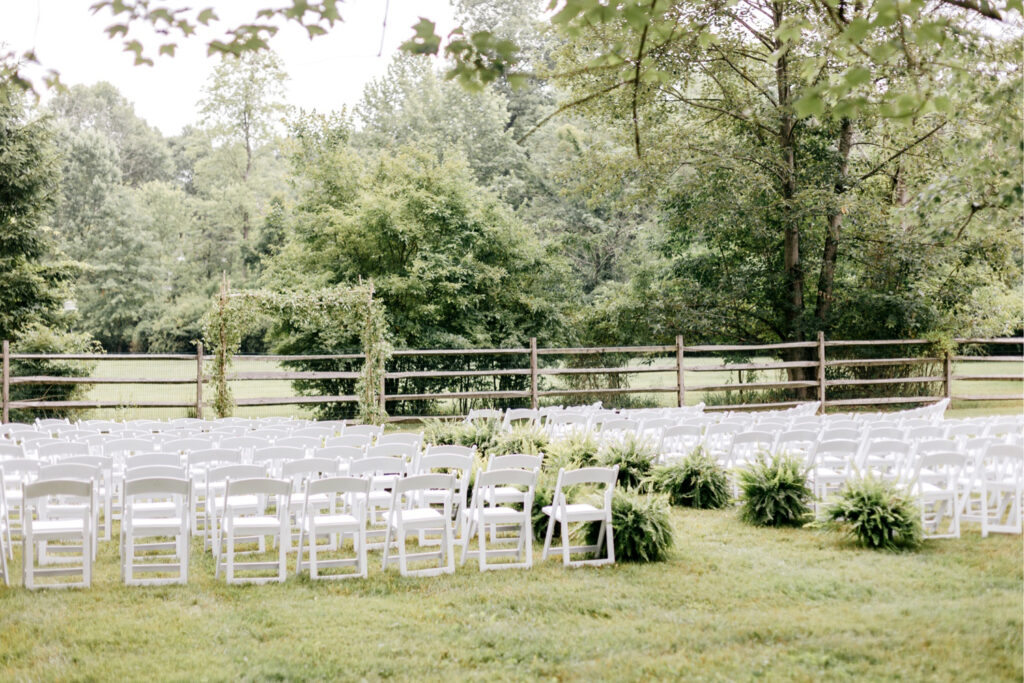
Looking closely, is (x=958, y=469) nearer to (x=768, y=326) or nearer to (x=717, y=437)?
(x=717, y=437)

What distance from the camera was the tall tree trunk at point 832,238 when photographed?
69.5ft

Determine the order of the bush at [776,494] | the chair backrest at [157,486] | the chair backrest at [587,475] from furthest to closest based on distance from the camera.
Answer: the bush at [776,494] → the chair backrest at [587,475] → the chair backrest at [157,486]

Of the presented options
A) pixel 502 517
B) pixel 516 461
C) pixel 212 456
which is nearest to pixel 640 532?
pixel 502 517

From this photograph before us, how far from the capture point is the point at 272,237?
33.9m

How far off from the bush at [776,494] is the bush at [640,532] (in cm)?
168

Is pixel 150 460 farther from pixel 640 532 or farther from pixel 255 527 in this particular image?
pixel 640 532

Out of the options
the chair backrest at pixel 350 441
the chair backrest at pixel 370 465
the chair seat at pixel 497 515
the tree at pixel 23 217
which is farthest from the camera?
the tree at pixel 23 217

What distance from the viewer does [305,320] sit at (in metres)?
17.8

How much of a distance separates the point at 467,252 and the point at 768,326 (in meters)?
8.48

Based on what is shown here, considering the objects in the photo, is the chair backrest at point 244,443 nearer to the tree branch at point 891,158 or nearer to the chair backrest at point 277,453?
the chair backrest at point 277,453

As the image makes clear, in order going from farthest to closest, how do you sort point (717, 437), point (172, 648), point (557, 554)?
point (717, 437) → point (557, 554) → point (172, 648)

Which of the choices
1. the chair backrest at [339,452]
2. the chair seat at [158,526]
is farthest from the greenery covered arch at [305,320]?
the chair seat at [158,526]

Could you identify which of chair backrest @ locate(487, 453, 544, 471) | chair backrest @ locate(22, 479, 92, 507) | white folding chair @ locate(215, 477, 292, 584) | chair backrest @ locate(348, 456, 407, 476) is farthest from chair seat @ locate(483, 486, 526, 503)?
chair backrest @ locate(22, 479, 92, 507)

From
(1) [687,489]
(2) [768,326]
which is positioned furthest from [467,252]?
(1) [687,489]
